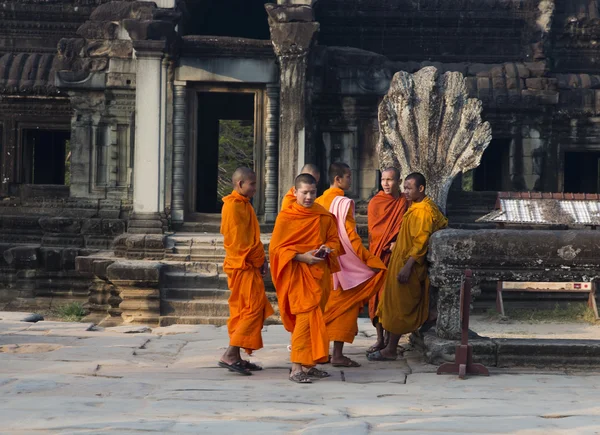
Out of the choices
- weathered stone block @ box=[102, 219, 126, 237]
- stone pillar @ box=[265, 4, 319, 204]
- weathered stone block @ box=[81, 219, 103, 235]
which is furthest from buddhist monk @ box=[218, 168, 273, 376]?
weathered stone block @ box=[81, 219, 103, 235]

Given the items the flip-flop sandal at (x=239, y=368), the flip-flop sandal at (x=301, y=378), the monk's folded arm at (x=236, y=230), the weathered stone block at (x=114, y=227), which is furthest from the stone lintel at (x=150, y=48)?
the flip-flop sandal at (x=301, y=378)

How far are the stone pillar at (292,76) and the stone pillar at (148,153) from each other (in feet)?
4.59

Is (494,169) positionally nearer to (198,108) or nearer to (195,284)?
(198,108)

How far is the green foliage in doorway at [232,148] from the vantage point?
25719mm

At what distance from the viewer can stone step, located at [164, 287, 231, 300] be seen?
1088 cm

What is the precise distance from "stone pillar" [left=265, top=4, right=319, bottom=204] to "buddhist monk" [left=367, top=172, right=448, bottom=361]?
4.33 meters

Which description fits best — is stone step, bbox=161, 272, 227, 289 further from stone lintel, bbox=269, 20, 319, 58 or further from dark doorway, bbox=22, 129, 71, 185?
dark doorway, bbox=22, 129, 71, 185

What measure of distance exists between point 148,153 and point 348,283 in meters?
5.12

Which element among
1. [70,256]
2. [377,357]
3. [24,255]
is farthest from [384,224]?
[24,255]

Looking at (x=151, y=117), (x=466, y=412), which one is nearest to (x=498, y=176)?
(x=151, y=117)

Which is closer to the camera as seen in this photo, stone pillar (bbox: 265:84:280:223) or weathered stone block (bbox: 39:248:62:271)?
stone pillar (bbox: 265:84:280:223)

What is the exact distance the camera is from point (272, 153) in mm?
12031

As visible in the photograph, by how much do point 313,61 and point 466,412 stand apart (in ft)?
24.0

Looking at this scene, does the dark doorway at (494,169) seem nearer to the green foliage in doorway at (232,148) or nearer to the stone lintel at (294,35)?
the stone lintel at (294,35)
